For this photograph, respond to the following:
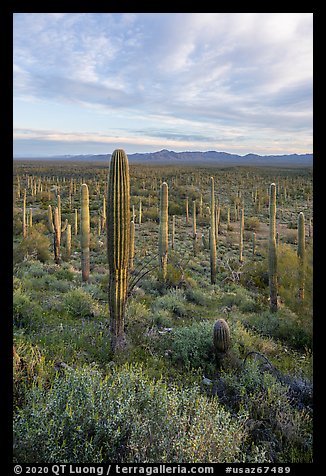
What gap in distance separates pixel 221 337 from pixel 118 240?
239 cm

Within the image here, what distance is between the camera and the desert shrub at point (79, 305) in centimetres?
803

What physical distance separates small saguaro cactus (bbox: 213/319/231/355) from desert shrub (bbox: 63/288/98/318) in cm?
329

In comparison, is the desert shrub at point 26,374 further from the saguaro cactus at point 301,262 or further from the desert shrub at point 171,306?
the saguaro cactus at point 301,262

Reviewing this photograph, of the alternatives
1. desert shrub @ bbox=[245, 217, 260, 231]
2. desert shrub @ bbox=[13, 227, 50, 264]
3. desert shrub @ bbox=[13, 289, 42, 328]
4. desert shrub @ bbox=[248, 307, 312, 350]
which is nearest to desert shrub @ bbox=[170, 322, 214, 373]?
desert shrub @ bbox=[248, 307, 312, 350]

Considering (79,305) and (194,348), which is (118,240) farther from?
(79,305)

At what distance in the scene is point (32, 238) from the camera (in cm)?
1566

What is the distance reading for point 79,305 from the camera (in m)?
8.35

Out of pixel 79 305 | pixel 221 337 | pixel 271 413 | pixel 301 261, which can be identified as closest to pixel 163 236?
pixel 301 261

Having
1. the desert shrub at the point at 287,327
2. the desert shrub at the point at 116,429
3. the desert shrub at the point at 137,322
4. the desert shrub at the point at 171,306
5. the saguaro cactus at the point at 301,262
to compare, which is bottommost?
the desert shrub at the point at 287,327

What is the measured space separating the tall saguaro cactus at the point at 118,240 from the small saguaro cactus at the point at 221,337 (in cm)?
160

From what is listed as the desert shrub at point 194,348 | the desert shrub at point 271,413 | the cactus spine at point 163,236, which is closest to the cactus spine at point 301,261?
the desert shrub at point 194,348
